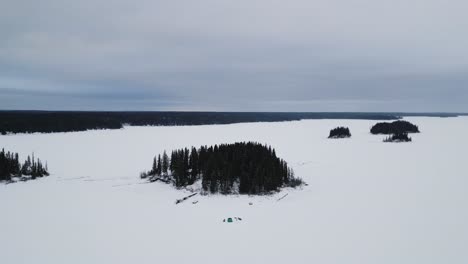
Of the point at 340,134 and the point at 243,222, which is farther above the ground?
the point at 340,134

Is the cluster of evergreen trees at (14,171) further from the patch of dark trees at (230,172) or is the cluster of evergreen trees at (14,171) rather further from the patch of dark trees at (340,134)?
the patch of dark trees at (340,134)

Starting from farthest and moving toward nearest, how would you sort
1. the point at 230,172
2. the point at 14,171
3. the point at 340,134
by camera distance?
the point at 340,134 → the point at 14,171 → the point at 230,172

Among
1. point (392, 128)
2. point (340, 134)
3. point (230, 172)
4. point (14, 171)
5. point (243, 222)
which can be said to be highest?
point (392, 128)

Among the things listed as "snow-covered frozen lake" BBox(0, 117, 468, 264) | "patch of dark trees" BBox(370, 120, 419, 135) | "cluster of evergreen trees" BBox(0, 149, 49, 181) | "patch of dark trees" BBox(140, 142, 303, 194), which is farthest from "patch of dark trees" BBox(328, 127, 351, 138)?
"cluster of evergreen trees" BBox(0, 149, 49, 181)

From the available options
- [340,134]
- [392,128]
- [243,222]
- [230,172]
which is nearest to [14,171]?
[230,172]

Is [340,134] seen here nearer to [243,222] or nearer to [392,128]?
[392,128]

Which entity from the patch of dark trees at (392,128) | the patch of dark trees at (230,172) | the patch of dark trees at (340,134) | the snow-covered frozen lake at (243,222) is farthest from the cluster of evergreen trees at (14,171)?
the patch of dark trees at (392,128)

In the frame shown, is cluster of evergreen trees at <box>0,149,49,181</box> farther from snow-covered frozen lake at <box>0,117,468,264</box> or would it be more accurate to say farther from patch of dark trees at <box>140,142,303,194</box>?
patch of dark trees at <box>140,142,303,194</box>

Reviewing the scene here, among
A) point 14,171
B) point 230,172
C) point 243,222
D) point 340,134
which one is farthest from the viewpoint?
point 340,134
